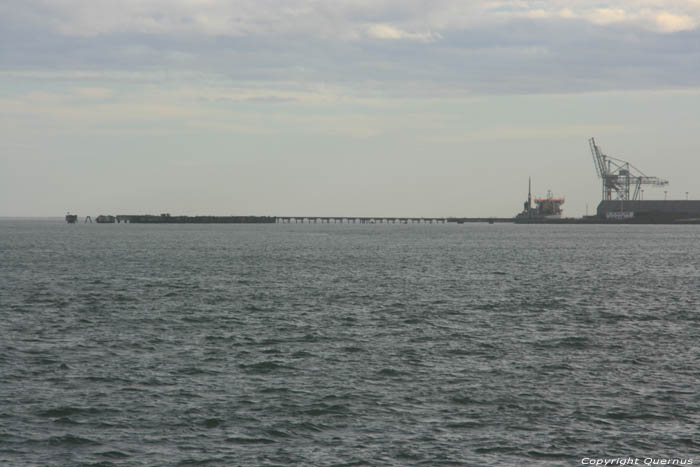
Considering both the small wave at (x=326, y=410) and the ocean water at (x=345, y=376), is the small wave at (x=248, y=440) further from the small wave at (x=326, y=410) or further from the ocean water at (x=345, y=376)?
the small wave at (x=326, y=410)

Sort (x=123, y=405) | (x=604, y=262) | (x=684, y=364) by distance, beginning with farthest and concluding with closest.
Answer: (x=604, y=262), (x=684, y=364), (x=123, y=405)

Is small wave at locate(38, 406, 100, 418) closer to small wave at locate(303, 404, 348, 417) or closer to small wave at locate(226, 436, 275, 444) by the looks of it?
small wave at locate(226, 436, 275, 444)

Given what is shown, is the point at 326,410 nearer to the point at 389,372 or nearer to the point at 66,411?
the point at 389,372

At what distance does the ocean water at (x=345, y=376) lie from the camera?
20.3 m

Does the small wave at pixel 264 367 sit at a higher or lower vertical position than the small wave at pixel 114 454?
higher

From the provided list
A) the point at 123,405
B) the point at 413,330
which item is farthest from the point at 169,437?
the point at 413,330

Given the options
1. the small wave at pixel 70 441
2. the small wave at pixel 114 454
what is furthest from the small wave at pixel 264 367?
the small wave at pixel 114 454

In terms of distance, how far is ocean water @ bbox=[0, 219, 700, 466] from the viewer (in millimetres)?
20344

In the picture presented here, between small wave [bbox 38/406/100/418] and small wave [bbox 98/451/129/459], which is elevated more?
small wave [bbox 38/406/100/418]

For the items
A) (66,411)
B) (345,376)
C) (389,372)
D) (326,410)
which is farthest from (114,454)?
(389,372)

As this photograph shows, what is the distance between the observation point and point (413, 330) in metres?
39.6

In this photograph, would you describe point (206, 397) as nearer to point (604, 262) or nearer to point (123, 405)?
point (123, 405)

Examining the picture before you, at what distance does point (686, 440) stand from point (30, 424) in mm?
17959

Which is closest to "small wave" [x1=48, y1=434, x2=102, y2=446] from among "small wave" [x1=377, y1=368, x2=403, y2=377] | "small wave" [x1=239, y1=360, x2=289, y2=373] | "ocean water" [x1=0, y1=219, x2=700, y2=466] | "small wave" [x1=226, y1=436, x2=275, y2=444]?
"ocean water" [x1=0, y1=219, x2=700, y2=466]
